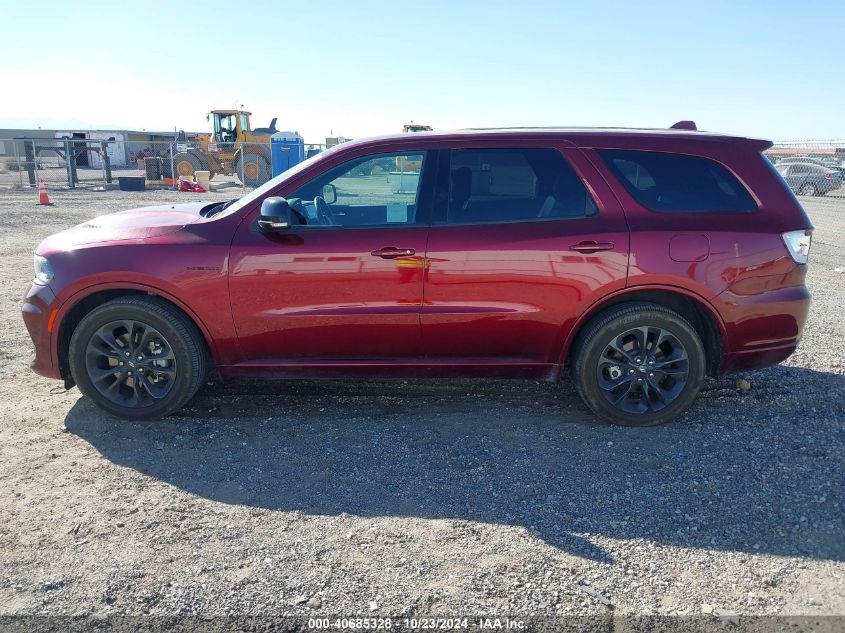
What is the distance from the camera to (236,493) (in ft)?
11.4

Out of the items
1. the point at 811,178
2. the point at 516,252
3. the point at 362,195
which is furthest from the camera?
the point at 811,178

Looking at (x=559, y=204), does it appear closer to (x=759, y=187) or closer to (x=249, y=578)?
(x=759, y=187)

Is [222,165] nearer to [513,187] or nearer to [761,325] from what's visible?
[513,187]

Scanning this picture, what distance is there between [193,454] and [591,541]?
93.2 inches

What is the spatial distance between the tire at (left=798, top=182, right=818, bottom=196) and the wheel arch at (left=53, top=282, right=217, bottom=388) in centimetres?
2662

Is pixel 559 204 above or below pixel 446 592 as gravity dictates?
above

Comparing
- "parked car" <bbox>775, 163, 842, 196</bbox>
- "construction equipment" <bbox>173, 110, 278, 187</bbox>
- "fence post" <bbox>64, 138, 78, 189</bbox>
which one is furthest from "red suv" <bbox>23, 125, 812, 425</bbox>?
"parked car" <bbox>775, 163, 842, 196</bbox>

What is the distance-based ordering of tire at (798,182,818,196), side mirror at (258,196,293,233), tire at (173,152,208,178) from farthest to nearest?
1. tire at (173,152,208,178)
2. tire at (798,182,818,196)
3. side mirror at (258,196,293,233)

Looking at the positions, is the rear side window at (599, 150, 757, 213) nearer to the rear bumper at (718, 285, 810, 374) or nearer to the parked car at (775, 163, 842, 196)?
the rear bumper at (718, 285, 810, 374)

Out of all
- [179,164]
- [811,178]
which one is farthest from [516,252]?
[179,164]

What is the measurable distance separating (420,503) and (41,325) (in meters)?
2.80

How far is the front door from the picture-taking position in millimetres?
4062

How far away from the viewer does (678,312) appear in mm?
4324

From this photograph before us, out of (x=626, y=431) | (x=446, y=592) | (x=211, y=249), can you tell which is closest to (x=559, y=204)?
(x=626, y=431)
